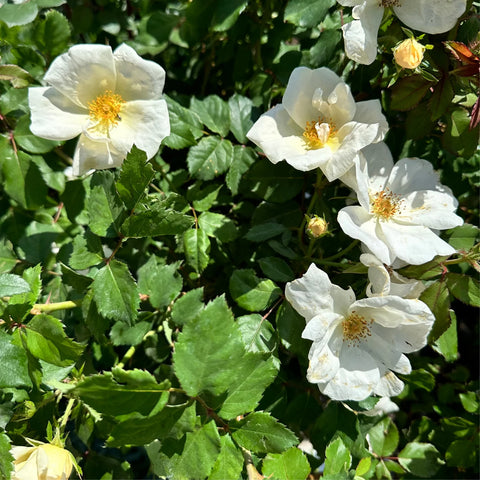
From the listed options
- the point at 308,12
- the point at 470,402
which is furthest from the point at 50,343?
the point at 470,402

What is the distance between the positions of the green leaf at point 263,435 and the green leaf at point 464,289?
1.66 ft

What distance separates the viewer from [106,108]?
132cm

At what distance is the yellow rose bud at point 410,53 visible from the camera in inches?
41.9

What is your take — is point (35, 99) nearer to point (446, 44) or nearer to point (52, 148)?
point (52, 148)

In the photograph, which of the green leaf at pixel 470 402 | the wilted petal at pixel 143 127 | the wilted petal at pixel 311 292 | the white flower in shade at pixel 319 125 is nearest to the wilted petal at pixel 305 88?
the white flower in shade at pixel 319 125

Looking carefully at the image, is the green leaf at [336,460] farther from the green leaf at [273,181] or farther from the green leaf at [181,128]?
the green leaf at [181,128]

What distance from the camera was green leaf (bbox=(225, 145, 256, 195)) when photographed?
1.42 metres

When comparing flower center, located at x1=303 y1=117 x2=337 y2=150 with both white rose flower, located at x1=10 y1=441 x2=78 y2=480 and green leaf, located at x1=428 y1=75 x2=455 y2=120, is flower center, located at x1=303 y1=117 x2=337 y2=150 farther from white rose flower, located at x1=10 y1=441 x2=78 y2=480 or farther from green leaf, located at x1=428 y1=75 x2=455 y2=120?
white rose flower, located at x1=10 y1=441 x2=78 y2=480

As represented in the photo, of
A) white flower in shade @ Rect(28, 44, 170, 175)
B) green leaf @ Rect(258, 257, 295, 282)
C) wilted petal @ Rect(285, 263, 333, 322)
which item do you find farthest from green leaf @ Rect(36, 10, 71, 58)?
wilted petal @ Rect(285, 263, 333, 322)

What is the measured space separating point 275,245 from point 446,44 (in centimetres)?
62

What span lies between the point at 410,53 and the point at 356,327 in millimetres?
615

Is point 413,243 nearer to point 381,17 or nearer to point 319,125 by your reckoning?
point 319,125

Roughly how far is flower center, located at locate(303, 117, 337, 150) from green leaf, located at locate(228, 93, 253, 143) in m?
0.22

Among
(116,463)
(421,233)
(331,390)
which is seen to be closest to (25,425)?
(116,463)
